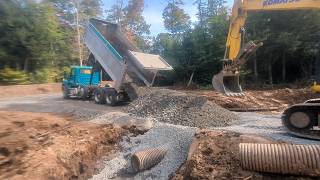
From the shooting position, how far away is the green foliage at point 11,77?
88.9 ft

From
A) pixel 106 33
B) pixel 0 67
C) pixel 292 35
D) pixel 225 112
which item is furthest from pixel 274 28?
pixel 0 67

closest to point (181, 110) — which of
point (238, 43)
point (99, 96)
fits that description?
point (238, 43)

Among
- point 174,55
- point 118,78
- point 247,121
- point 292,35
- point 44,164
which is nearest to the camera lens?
point 44,164

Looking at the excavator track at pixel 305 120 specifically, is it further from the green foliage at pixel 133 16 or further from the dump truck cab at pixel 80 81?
the green foliage at pixel 133 16

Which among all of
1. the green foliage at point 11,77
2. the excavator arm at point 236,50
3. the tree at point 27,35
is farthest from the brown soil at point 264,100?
the tree at point 27,35

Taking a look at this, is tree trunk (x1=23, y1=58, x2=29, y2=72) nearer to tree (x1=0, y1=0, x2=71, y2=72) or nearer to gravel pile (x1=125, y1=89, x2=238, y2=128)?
tree (x1=0, y1=0, x2=71, y2=72)

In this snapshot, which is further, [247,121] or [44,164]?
[247,121]

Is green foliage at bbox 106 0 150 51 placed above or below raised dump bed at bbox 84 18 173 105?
above

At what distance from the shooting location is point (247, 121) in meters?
10.9

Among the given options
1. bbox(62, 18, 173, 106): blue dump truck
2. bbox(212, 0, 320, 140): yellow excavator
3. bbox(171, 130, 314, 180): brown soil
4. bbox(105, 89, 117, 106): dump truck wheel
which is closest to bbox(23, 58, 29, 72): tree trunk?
bbox(62, 18, 173, 106): blue dump truck

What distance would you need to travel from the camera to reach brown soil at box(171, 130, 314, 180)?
631cm

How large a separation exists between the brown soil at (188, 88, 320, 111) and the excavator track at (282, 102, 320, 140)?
5033 millimetres

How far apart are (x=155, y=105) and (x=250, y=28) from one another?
1649 centimetres

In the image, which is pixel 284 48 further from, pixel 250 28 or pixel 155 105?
pixel 155 105
